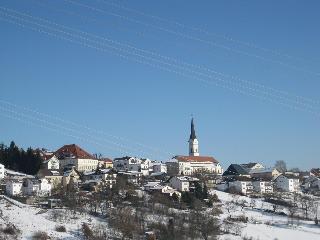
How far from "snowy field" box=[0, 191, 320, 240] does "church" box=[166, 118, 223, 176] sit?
2710 centimetres

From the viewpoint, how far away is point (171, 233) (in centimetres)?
4362

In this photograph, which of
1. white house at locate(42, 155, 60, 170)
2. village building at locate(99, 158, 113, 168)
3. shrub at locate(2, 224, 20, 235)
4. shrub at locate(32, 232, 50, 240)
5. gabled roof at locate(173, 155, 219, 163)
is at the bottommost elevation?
shrub at locate(32, 232, 50, 240)

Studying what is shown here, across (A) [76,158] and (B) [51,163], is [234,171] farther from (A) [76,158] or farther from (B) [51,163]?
(B) [51,163]

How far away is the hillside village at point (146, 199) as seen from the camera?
45.1m

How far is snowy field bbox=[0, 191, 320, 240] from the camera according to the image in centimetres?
4206

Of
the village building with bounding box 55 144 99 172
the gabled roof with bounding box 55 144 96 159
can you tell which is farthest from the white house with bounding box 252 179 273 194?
the gabled roof with bounding box 55 144 96 159

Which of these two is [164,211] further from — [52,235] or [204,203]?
[52,235]

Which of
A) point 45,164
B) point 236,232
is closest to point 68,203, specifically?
point 236,232

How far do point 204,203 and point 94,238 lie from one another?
62.5 ft

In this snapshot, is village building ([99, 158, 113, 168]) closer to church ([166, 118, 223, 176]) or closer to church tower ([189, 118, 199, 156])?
church ([166, 118, 223, 176])

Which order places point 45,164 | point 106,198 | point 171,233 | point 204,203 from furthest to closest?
point 45,164
point 204,203
point 106,198
point 171,233

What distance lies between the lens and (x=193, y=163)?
94500mm

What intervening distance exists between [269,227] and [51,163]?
106 feet

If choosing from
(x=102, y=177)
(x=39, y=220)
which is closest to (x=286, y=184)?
(x=102, y=177)
